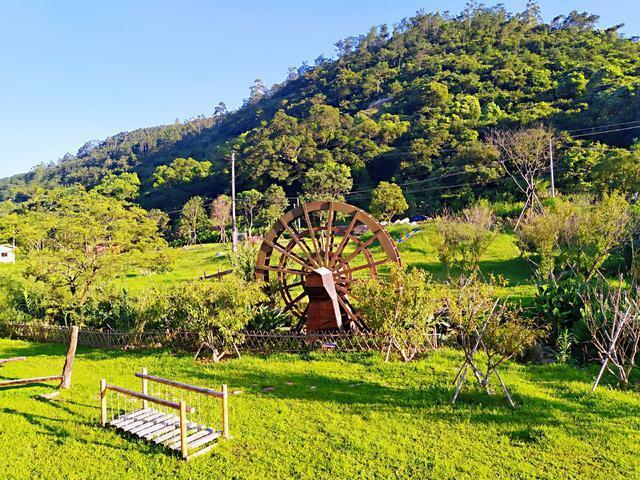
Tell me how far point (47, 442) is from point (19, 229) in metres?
4.75

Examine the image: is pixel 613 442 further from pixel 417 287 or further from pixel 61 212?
pixel 61 212

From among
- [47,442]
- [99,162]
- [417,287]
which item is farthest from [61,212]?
[99,162]

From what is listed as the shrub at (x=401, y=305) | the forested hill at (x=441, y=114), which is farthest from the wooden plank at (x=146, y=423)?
the forested hill at (x=441, y=114)

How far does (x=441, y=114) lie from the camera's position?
50062mm

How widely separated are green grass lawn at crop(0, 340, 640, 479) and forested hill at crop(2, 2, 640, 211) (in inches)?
894

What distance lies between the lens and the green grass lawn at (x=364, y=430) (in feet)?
17.0

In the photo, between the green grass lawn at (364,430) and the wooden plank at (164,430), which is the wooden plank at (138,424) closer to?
the green grass lawn at (364,430)

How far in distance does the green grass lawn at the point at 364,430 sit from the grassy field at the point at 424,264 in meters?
8.06

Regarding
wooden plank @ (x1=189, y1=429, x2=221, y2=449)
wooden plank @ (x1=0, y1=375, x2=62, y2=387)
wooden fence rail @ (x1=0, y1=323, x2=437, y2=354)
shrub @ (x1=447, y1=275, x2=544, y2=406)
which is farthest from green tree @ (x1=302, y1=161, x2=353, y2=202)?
wooden plank @ (x1=189, y1=429, x2=221, y2=449)

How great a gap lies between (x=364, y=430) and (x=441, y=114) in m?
48.9

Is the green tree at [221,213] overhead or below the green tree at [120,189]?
below

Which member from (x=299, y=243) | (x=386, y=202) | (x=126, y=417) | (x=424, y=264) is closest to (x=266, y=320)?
(x=299, y=243)

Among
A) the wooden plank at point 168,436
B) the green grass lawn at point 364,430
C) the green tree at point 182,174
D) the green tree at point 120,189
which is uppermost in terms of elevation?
the green tree at point 182,174

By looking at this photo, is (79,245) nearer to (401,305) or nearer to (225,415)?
(225,415)
